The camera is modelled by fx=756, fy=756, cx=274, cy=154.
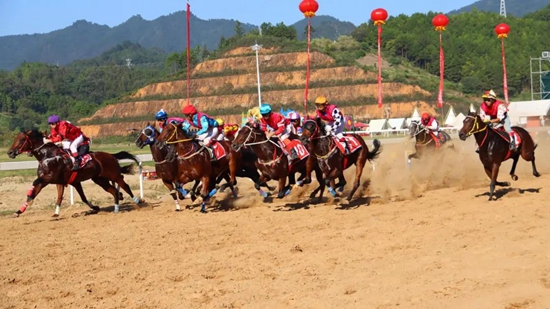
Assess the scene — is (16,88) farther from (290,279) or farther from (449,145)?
(290,279)

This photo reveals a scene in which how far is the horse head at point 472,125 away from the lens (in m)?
14.0

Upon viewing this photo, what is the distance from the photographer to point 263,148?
50.0ft

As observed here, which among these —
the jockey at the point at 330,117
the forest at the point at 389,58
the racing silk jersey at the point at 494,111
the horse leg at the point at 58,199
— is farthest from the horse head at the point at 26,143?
the forest at the point at 389,58

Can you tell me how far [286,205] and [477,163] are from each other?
668cm

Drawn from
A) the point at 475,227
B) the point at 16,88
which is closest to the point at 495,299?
the point at 475,227

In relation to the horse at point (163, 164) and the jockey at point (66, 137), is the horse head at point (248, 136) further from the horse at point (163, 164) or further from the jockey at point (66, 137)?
the jockey at point (66, 137)

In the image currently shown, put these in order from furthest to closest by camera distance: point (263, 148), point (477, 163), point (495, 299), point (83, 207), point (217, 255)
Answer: point (477, 163), point (83, 207), point (263, 148), point (217, 255), point (495, 299)

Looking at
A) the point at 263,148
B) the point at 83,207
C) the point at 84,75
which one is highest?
the point at 84,75

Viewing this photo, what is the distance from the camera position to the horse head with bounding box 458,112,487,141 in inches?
550

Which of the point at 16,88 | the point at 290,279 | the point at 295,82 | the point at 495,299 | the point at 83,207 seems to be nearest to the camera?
the point at 495,299

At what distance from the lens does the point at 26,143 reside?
15.3 meters

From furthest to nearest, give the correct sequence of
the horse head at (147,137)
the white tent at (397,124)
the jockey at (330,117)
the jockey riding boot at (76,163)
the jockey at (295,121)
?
the white tent at (397,124), the jockey at (295,121), the horse head at (147,137), the jockey riding boot at (76,163), the jockey at (330,117)

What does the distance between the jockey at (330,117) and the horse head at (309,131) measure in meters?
0.28

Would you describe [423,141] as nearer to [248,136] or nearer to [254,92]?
[248,136]
